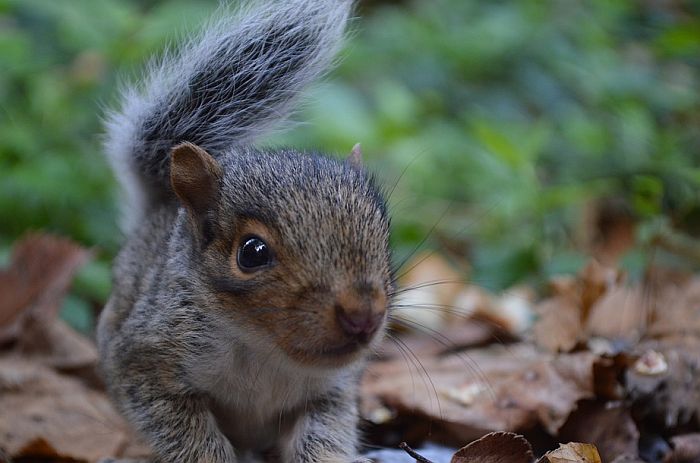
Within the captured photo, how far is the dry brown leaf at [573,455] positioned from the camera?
2814 mm

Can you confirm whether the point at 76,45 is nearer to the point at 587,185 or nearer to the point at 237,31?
the point at 237,31

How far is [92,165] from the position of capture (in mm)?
6133

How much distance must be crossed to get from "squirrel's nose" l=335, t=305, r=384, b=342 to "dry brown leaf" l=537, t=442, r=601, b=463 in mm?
717

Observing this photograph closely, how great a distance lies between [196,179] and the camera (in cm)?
314

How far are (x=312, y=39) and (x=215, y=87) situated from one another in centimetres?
44

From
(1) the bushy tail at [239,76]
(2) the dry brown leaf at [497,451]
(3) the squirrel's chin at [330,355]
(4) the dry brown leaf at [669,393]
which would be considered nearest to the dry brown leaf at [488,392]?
(4) the dry brown leaf at [669,393]

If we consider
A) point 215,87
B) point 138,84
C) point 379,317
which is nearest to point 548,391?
point 379,317

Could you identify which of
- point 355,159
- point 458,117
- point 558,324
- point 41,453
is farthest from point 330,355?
point 458,117

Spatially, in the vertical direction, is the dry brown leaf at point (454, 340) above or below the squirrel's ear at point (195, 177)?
below

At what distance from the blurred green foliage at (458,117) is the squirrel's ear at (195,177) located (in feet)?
2.89

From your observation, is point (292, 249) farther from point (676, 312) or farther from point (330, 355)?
point (676, 312)

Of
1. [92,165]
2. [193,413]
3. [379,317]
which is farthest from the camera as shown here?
[92,165]

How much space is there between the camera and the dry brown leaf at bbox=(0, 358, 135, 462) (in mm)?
3582

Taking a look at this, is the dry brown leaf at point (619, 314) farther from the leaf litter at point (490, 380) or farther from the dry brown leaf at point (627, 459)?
the dry brown leaf at point (627, 459)
